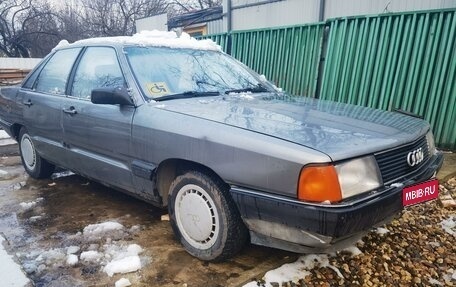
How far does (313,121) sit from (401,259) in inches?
50.5

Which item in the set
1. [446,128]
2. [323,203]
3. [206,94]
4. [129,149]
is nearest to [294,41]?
[446,128]

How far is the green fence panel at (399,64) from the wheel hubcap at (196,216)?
3.48 meters

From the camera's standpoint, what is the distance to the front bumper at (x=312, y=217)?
196 cm

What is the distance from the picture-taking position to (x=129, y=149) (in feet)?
9.62

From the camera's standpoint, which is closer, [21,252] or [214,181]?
[214,181]

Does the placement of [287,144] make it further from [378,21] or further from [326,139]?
[378,21]

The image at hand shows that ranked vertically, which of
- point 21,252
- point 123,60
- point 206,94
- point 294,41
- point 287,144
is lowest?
point 21,252

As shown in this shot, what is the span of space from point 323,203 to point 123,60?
6.74ft

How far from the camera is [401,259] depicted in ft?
9.09

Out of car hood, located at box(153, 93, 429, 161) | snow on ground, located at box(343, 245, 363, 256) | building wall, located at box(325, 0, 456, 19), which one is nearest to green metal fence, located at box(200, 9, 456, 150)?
building wall, located at box(325, 0, 456, 19)

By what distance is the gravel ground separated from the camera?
249cm

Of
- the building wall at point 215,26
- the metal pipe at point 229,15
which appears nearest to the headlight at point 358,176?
the metal pipe at point 229,15

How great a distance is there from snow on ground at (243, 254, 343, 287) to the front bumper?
264mm

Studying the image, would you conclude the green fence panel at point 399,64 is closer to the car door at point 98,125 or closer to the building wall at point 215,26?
the car door at point 98,125
